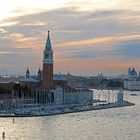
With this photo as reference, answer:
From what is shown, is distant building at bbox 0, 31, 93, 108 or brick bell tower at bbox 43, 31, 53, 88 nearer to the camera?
distant building at bbox 0, 31, 93, 108

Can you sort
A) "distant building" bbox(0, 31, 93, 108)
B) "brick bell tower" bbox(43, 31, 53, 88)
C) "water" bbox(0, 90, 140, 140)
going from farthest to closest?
1. "brick bell tower" bbox(43, 31, 53, 88)
2. "distant building" bbox(0, 31, 93, 108)
3. "water" bbox(0, 90, 140, 140)

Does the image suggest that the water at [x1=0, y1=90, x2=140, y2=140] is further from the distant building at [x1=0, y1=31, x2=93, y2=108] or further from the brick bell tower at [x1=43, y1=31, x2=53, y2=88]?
the brick bell tower at [x1=43, y1=31, x2=53, y2=88]

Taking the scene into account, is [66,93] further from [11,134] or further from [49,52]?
[11,134]

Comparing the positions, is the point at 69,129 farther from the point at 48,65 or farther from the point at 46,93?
the point at 48,65

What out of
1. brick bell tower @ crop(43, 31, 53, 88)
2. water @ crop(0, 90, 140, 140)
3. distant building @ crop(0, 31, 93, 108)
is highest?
brick bell tower @ crop(43, 31, 53, 88)

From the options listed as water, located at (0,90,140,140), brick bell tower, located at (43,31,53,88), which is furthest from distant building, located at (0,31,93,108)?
water, located at (0,90,140,140)

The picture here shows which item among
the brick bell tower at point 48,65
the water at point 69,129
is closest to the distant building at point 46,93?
the brick bell tower at point 48,65

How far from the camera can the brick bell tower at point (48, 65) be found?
2259cm

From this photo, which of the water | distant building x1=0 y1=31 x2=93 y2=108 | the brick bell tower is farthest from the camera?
the brick bell tower

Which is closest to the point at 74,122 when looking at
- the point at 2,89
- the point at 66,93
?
the point at 2,89

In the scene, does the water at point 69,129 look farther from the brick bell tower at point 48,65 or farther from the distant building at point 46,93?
the brick bell tower at point 48,65

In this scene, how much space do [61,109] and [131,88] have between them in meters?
32.1

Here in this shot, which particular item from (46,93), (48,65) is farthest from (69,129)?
(48,65)

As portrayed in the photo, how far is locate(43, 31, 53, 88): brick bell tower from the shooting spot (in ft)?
74.1
